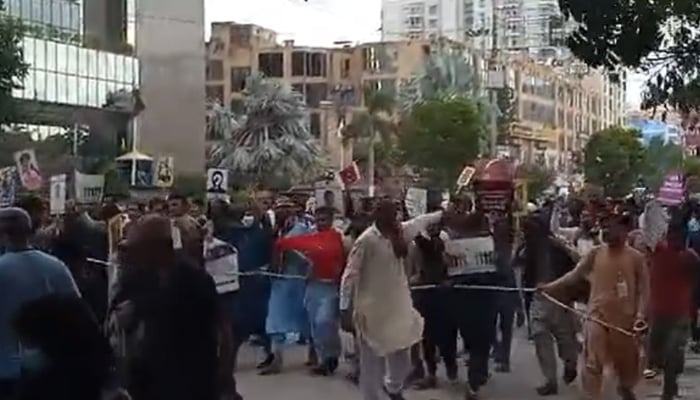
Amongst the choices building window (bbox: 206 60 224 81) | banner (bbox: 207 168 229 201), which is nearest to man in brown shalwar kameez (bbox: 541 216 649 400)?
banner (bbox: 207 168 229 201)

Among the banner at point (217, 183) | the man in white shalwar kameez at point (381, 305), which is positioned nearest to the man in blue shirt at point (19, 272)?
the man in white shalwar kameez at point (381, 305)

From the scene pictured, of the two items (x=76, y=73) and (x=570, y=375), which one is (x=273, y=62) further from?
(x=570, y=375)

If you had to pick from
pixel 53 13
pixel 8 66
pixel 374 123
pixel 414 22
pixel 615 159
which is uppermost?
pixel 414 22

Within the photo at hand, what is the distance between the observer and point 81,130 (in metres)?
73.3

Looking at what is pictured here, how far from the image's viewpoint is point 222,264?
1518 centimetres

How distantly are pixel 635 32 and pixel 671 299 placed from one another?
218 centimetres

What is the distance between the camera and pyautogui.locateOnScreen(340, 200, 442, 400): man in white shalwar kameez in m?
11.7

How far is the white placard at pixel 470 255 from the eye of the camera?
46.1 ft

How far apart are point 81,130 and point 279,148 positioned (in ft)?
70.1

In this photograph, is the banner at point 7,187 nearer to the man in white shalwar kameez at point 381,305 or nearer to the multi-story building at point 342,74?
the man in white shalwar kameez at point 381,305

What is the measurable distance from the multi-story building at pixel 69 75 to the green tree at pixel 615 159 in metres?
26.1

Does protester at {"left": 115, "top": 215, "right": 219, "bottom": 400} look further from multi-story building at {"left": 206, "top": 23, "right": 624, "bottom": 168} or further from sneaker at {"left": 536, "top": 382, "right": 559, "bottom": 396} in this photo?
multi-story building at {"left": 206, "top": 23, "right": 624, "bottom": 168}

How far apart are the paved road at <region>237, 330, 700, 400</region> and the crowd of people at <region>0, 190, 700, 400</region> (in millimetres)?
202

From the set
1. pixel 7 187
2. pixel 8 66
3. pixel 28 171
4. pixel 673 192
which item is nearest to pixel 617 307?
pixel 673 192
